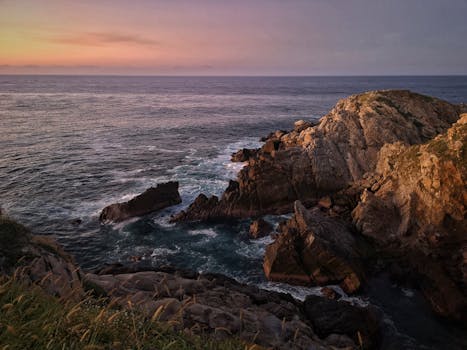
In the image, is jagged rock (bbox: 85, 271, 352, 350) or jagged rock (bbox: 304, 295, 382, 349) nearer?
jagged rock (bbox: 85, 271, 352, 350)

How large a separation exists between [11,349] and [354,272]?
76.7 ft

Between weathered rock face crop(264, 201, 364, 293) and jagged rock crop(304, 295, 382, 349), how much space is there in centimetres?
378

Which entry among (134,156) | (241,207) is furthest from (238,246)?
(134,156)

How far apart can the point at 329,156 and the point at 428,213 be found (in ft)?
46.1

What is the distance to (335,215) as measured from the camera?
32.1 metres

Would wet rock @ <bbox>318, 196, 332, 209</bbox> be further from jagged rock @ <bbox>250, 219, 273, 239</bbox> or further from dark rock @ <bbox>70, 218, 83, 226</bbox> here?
dark rock @ <bbox>70, 218, 83, 226</bbox>

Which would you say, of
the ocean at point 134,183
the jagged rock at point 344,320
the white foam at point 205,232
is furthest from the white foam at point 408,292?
the white foam at point 205,232

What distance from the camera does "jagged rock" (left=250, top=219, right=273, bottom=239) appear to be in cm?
3150

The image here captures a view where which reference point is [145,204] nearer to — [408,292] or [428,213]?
[408,292]

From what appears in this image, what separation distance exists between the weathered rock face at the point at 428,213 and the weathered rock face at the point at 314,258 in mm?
3656

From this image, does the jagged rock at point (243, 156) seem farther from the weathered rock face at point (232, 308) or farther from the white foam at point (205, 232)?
the weathered rock face at point (232, 308)

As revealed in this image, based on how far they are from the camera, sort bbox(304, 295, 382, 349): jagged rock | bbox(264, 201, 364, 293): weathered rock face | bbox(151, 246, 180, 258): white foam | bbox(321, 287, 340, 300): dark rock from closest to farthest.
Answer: bbox(304, 295, 382, 349): jagged rock
bbox(321, 287, 340, 300): dark rock
bbox(264, 201, 364, 293): weathered rock face
bbox(151, 246, 180, 258): white foam

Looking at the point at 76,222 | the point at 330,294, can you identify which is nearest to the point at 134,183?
the point at 76,222

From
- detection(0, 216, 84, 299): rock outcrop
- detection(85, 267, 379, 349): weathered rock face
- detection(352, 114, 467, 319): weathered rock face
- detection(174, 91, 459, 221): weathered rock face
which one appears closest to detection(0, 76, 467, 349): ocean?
detection(174, 91, 459, 221): weathered rock face
